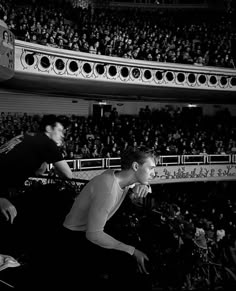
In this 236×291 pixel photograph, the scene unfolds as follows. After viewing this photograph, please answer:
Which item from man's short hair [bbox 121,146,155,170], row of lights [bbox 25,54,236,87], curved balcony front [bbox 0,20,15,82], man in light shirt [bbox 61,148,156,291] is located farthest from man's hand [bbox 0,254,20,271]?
row of lights [bbox 25,54,236,87]

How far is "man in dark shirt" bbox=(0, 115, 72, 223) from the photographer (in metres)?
3.28

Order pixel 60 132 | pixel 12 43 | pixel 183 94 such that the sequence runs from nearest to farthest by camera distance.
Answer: pixel 60 132
pixel 12 43
pixel 183 94

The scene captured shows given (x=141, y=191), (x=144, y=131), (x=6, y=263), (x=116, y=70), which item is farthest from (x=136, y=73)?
(x=6, y=263)

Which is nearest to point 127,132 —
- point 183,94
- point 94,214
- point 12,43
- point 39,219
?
point 183,94

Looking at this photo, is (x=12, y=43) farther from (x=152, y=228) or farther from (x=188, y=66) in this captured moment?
(x=152, y=228)

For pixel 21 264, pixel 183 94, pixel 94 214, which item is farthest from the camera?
pixel 183 94

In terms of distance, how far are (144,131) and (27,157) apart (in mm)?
14022

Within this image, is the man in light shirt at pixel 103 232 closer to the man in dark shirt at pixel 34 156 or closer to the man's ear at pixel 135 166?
the man's ear at pixel 135 166

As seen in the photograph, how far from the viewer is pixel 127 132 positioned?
17.4 m

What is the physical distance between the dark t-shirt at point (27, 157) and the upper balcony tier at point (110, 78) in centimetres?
1039

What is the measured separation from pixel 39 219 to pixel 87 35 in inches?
533

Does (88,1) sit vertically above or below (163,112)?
above

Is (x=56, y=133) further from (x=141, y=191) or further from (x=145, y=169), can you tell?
(x=145, y=169)

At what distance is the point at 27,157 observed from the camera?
3.30 m
